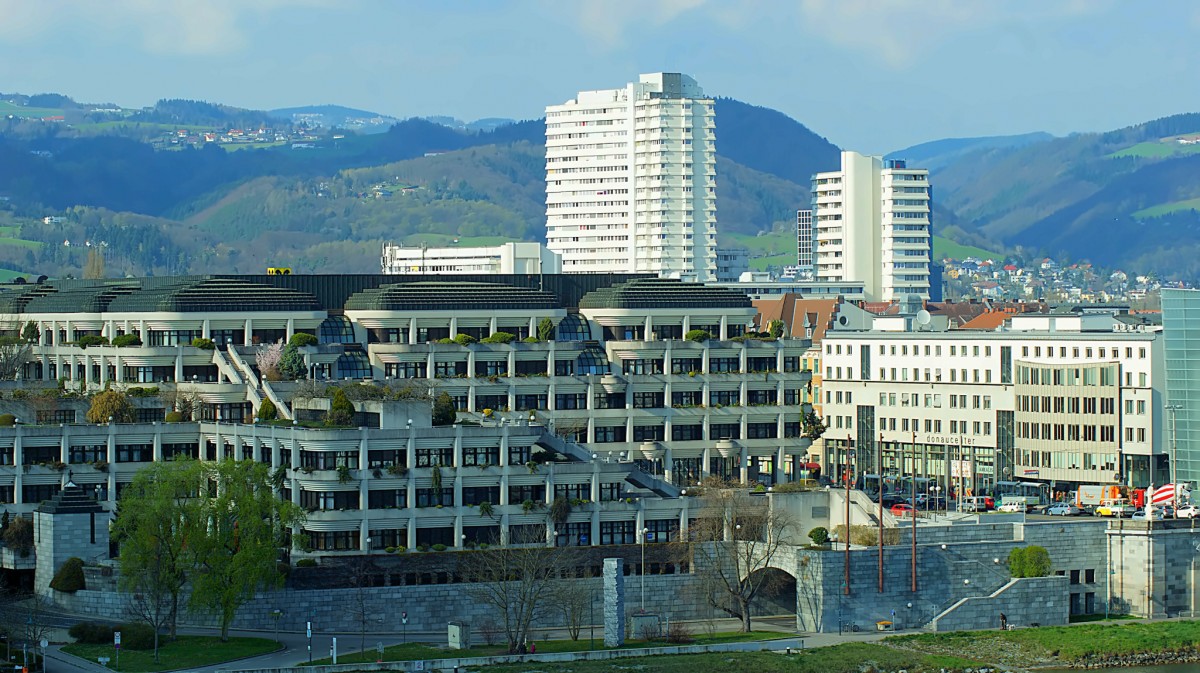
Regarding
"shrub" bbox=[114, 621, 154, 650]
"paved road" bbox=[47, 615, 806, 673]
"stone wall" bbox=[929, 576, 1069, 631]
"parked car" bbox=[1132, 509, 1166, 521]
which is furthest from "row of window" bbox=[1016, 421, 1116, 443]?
"shrub" bbox=[114, 621, 154, 650]

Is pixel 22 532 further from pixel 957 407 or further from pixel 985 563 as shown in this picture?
pixel 957 407

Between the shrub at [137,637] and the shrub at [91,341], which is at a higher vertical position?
the shrub at [91,341]

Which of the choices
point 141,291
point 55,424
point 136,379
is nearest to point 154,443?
point 55,424

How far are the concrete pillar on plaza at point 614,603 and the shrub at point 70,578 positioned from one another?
98.3ft

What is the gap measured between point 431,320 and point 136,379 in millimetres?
21898

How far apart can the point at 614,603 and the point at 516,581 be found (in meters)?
6.88

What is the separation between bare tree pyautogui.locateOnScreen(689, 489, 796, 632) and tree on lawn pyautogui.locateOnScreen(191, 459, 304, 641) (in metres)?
24.3

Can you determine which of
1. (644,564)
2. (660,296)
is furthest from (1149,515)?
(660,296)

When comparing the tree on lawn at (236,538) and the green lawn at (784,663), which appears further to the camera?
the tree on lawn at (236,538)

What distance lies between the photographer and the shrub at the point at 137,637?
375ft

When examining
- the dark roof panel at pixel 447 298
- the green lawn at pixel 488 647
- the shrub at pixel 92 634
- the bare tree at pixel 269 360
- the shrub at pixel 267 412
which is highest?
the dark roof panel at pixel 447 298

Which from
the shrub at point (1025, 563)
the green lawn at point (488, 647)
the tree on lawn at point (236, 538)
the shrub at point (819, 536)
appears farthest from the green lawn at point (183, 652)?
the shrub at point (1025, 563)

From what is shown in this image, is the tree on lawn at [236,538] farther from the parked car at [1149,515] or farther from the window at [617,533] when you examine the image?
the parked car at [1149,515]

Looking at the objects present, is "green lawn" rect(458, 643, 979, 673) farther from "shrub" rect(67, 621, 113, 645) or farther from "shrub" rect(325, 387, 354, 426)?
"shrub" rect(325, 387, 354, 426)
